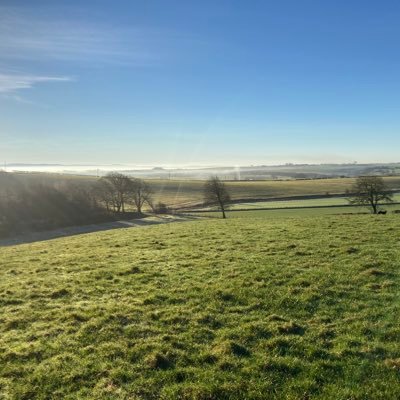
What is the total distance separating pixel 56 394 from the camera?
7.64 m

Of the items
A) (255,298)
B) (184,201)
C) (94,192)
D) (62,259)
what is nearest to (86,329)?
(255,298)

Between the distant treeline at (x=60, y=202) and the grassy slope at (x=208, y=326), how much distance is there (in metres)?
52.2

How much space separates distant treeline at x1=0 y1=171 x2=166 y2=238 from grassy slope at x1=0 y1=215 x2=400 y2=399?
52248 mm

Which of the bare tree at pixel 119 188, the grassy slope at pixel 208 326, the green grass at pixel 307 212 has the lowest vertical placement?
the green grass at pixel 307 212

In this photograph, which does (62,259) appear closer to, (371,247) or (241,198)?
(371,247)

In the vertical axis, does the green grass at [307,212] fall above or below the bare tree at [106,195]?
below

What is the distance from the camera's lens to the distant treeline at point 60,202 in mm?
69000

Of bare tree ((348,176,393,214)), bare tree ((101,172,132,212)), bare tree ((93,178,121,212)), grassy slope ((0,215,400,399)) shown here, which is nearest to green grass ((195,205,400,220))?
bare tree ((348,176,393,214))

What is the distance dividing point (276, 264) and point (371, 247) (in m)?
5.74

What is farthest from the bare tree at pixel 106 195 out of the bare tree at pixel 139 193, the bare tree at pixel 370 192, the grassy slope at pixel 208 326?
the grassy slope at pixel 208 326

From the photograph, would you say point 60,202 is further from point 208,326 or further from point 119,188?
point 208,326

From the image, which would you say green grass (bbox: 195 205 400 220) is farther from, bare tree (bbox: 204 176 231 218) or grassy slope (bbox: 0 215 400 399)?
grassy slope (bbox: 0 215 400 399)

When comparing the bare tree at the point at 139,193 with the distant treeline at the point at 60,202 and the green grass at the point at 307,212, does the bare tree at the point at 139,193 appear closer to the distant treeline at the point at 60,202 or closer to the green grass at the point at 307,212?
the distant treeline at the point at 60,202

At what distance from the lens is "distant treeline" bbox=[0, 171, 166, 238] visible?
226ft
